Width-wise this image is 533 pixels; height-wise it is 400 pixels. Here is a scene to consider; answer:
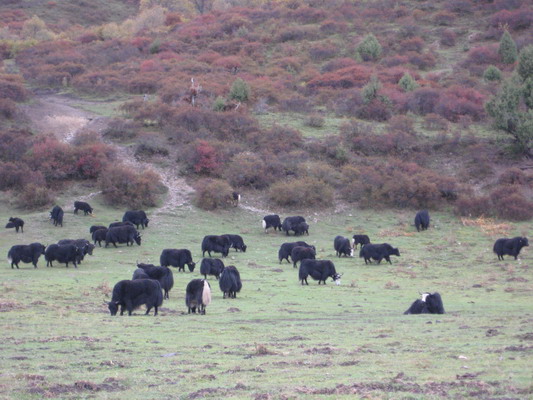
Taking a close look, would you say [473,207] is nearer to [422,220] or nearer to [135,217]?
[422,220]

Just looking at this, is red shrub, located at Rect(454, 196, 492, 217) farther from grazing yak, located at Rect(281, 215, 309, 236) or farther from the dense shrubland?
grazing yak, located at Rect(281, 215, 309, 236)

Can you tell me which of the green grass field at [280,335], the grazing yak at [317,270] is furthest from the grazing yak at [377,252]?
the grazing yak at [317,270]

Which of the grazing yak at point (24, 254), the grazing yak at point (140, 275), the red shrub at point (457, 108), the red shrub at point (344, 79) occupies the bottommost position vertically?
the grazing yak at point (140, 275)

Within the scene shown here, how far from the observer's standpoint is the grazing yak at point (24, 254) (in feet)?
88.0

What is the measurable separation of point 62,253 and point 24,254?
4.57 ft

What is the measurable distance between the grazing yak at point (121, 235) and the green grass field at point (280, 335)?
1607 mm

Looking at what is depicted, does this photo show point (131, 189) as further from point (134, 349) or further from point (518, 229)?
point (134, 349)

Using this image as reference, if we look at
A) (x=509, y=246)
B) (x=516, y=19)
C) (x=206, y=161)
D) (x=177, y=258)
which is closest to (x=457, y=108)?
(x=206, y=161)

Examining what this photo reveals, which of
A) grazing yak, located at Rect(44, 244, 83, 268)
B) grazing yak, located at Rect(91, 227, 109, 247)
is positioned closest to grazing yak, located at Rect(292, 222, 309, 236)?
grazing yak, located at Rect(91, 227, 109, 247)

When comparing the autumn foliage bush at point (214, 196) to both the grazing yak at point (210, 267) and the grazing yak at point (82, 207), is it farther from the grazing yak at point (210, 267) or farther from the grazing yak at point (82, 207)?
the grazing yak at point (210, 267)

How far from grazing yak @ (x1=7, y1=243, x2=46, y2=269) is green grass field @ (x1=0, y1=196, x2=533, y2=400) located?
0.45 m

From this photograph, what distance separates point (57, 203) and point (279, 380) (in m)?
31.7

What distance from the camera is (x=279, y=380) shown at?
32.4 feet

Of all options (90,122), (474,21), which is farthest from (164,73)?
(474,21)
